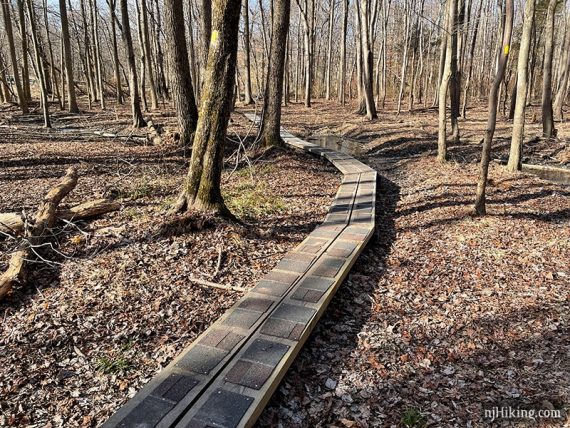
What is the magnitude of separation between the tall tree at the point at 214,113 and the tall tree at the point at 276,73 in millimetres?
5572

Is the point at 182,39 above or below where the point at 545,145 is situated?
above

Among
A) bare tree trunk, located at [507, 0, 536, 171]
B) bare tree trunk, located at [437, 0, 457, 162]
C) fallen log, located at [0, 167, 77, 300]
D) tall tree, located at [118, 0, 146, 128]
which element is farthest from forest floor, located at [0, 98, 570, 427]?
tall tree, located at [118, 0, 146, 128]

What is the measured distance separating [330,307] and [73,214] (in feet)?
12.0

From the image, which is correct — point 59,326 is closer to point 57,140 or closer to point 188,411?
point 188,411

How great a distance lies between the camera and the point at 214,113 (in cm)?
488

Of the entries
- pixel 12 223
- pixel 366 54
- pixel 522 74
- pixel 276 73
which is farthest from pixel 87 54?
pixel 522 74

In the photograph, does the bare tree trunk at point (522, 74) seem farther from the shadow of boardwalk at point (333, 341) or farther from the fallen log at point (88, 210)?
the fallen log at point (88, 210)

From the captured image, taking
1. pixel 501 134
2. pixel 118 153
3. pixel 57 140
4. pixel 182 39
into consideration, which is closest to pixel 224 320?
pixel 118 153

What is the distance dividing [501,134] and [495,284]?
46.4ft

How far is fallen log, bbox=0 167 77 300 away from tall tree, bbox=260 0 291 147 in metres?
5.81

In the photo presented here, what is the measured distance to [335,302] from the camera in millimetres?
4246

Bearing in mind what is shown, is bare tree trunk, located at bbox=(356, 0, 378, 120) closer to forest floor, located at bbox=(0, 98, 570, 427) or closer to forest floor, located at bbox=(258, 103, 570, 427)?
forest floor, located at bbox=(0, 98, 570, 427)

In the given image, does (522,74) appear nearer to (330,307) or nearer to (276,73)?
(276,73)

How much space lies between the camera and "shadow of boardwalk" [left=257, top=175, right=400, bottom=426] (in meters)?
2.93
